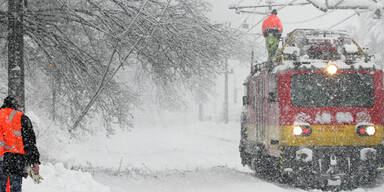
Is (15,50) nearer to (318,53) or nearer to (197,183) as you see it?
(197,183)

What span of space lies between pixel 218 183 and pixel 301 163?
232 centimetres

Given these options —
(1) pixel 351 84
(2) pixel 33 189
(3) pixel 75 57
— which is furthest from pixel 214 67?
(2) pixel 33 189

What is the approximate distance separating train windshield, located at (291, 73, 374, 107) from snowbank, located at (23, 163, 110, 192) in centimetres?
422

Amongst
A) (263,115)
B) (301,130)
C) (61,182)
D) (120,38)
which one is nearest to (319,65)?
(301,130)

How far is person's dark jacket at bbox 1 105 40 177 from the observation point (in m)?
7.30

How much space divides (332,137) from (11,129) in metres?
6.37

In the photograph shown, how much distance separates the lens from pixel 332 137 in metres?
11.4

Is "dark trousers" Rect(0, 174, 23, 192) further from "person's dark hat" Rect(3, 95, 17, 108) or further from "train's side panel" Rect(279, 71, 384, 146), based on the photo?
"train's side panel" Rect(279, 71, 384, 146)

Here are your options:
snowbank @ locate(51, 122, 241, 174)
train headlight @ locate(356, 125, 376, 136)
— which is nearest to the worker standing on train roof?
train headlight @ locate(356, 125, 376, 136)

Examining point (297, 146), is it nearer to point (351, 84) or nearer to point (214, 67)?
point (351, 84)

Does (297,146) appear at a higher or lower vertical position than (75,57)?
lower

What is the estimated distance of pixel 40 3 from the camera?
14773mm

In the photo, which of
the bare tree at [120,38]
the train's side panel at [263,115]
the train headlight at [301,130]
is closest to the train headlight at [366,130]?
the train headlight at [301,130]

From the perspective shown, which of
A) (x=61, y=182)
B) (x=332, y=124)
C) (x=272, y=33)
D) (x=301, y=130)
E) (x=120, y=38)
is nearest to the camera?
Result: (x=61, y=182)
